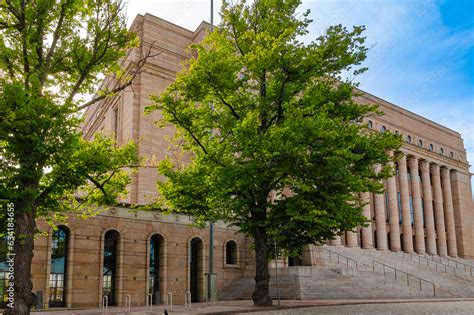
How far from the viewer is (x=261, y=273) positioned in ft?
68.4

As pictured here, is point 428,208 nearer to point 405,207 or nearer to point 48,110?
point 405,207

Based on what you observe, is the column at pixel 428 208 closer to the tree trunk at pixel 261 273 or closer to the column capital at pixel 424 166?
the column capital at pixel 424 166

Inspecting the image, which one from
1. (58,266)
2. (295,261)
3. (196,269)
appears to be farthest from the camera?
(295,261)

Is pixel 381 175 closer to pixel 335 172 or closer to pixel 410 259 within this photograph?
pixel 335 172

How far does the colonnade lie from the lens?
55.6 meters

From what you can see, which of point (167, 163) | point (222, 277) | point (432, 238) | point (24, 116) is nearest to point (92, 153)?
point (24, 116)

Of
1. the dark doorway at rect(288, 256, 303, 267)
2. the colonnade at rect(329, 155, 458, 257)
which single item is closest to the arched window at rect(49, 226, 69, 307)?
the dark doorway at rect(288, 256, 303, 267)

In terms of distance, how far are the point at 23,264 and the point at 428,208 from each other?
58927mm

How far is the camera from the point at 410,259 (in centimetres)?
5059

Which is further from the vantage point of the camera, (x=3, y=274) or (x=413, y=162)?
(x=413, y=162)

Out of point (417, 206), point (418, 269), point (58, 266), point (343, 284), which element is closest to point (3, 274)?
point (58, 266)

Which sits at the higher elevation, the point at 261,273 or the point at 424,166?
the point at 424,166

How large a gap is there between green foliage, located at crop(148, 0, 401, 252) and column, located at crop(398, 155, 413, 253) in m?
41.9

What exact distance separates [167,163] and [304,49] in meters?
7.87
